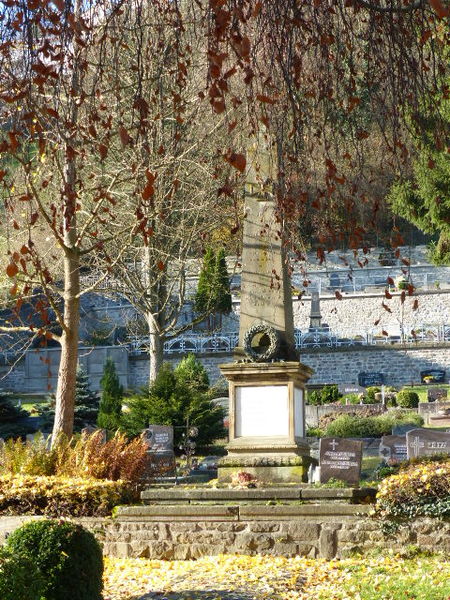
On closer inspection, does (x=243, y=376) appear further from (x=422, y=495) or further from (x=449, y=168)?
(x=449, y=168)

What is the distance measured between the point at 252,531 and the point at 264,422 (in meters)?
2.01

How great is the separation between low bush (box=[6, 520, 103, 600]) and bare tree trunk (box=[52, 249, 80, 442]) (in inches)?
335

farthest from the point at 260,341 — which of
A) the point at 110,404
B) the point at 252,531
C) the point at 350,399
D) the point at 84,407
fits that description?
the point at 350,399

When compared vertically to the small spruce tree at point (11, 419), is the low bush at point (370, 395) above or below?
above

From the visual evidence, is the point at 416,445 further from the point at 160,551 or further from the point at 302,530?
the point at 160,551

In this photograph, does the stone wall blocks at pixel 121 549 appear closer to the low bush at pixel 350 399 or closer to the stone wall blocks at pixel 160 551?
the stone wall blocks at pixel 160 551

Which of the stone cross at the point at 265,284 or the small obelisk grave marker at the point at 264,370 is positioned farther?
the stone cross at the point at 265,284

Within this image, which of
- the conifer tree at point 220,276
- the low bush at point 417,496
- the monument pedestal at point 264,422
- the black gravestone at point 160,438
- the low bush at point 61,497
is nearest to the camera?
the low bush at point 417,496

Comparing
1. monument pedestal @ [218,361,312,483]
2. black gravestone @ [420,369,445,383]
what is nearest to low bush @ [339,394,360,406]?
black gravestone @ [420,369,445,383]

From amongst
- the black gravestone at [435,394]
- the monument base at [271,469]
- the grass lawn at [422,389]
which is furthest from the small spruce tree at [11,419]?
the monument base at [271,469]

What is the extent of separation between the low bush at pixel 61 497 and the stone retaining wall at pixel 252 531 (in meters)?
0.33

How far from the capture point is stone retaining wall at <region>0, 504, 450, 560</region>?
1088cm

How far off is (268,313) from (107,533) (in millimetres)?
3448

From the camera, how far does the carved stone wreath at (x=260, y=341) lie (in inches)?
512
